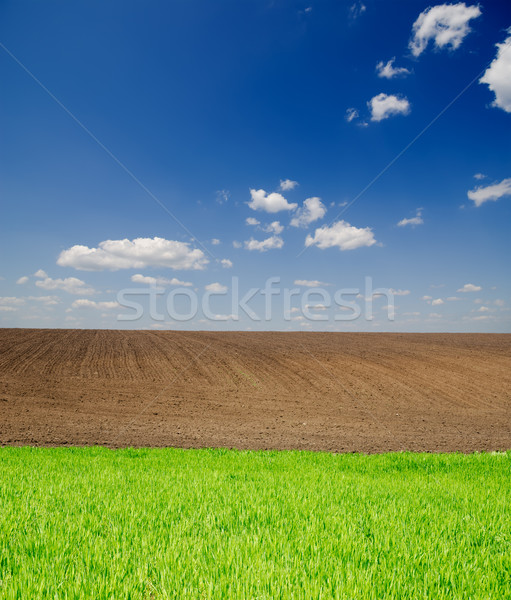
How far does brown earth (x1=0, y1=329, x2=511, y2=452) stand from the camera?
13.6m

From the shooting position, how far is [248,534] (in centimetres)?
394

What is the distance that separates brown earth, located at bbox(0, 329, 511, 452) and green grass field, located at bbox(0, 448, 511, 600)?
6.02 metres

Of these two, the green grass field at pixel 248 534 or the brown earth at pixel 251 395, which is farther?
the brown earth at pixel 251 395

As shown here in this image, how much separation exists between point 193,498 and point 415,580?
3.02 metres

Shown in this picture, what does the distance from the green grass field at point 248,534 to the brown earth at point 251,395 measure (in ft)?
19.7

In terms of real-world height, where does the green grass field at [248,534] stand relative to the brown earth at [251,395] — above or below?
above

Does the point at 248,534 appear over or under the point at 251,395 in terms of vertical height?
over

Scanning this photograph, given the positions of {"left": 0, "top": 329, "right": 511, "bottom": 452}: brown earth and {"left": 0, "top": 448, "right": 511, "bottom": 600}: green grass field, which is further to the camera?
{"left": 0, "top": 329, "right": 511, "bottom": 452}: brown earth

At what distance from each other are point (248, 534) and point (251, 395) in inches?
704

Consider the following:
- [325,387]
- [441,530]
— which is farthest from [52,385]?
[441,530]

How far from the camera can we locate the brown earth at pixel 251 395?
13.6 meters

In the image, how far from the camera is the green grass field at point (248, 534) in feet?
9.72

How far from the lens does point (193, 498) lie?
520 cm

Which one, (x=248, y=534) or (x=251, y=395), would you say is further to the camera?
(x=251, y=395)
